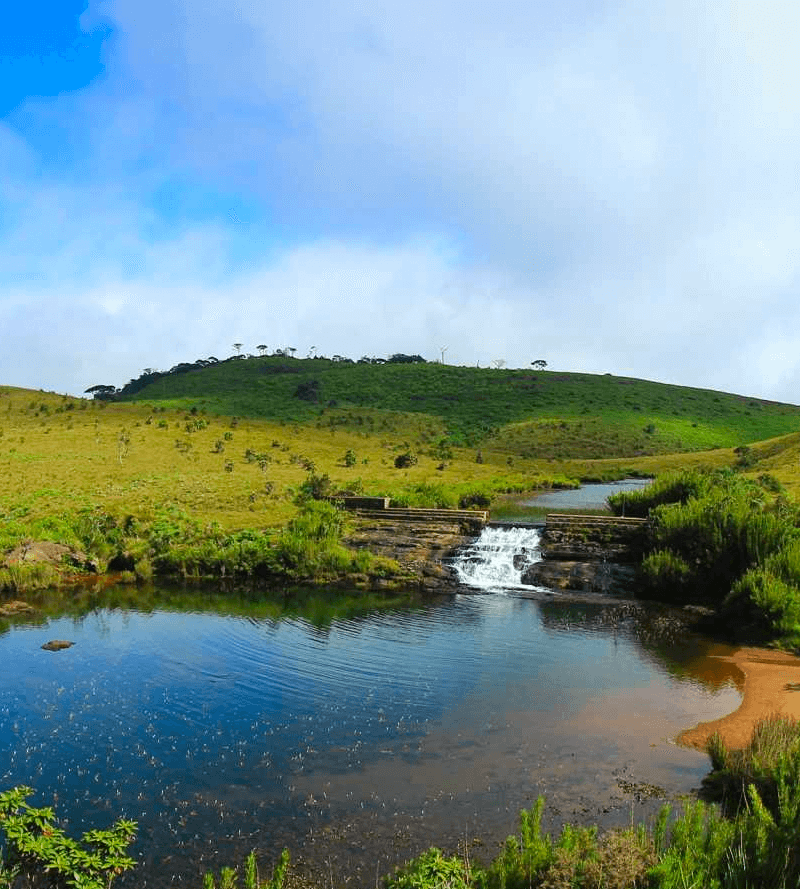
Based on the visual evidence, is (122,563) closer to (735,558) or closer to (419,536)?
(419,536)

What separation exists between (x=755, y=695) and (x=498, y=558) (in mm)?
16193

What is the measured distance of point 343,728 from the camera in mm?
16359

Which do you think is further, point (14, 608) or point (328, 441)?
point (328, 441)

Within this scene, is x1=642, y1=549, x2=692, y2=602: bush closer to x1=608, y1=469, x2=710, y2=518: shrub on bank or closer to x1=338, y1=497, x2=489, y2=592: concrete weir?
x1=608, y1=469, x2=710, y2=518: shrub on bank

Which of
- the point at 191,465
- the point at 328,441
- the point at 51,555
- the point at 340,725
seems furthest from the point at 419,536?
the point at 328,441

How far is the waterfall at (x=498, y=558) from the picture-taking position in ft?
107


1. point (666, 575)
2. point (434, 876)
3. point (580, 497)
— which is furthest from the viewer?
point (580, 497)

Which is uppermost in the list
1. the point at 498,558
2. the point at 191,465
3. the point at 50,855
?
the point at 191,465

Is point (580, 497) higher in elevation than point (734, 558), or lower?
higher

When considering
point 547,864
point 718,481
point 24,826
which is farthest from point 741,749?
point 718,481

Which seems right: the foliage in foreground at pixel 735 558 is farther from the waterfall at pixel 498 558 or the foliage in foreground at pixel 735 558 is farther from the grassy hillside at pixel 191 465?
the grassy hillside at pixel 191 465

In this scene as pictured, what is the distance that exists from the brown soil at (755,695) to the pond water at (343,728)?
0.46 meters

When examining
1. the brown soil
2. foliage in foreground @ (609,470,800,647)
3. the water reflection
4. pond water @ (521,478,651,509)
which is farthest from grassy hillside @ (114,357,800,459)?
the brown soil

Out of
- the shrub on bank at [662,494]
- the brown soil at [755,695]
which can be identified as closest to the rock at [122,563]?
the shrub on bank at [662,494]
